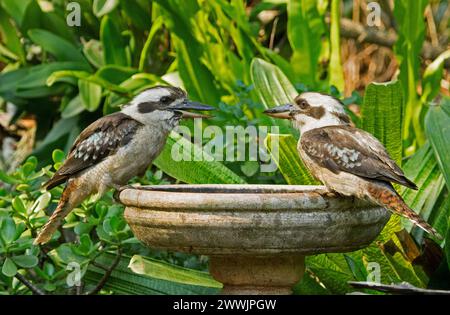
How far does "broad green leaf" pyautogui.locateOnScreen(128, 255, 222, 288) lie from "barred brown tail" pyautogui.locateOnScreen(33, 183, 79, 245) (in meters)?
0.53

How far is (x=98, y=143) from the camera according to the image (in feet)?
14.5

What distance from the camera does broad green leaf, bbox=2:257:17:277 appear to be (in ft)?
14.5

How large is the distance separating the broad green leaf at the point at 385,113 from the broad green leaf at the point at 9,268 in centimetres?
194

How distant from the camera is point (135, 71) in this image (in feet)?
22.0

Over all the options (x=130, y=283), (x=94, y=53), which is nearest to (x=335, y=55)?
(x=94, y=53)

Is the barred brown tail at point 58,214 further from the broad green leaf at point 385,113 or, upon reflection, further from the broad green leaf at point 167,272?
the broad green leaf at point 385,113

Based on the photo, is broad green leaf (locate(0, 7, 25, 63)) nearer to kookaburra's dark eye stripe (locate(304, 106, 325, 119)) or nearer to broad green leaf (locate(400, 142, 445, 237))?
broad green leaf (locate(400, 142, 445, 237))

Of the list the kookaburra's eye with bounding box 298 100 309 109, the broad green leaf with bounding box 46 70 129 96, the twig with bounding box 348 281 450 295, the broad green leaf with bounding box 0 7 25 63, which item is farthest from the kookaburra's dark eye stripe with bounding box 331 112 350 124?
the broad green leaf with bounding box 0 7 25 63

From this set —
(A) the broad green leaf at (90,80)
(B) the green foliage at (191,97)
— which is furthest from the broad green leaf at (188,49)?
(A) the broad green leaf at (90,80)

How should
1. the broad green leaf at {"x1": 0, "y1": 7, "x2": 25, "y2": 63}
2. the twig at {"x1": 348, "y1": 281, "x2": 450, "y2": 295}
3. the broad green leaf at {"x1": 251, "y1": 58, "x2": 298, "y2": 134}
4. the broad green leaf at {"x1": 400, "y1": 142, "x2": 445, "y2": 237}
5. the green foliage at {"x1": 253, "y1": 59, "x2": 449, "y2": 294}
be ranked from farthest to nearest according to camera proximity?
the broad green leaf at {"x1": 0, "y1": 7, "x2": 25, "y2": 63}, the broad green leaf at {"x1": 251, "y1": 58, "x2": 298, "y2": 134}, the broad green leaf at {"x1": 400, "y1": 142, "x2": 445, "y2": 237}, the green foliage at {"x1": 253, "y1": 59, "x2": 449, "y2": 294}, the twig at {"x1": 348, "y1": 281, "x2": 450, "y2": 295}

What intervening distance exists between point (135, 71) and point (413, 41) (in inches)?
78.7
